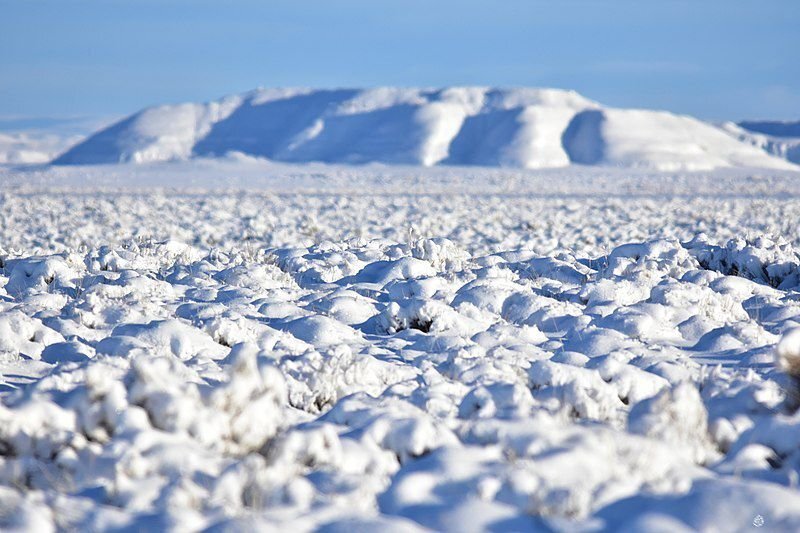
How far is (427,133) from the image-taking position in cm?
10131

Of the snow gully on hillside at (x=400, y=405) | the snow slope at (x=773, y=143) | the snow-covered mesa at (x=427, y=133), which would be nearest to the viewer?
the snow gully on hillside at (x=400, y=405)

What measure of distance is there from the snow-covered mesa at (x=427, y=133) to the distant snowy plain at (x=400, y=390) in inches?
3045

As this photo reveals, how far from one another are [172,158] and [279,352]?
329ft

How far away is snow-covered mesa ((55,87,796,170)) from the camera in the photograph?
303ft

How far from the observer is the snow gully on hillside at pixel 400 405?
2.96 m

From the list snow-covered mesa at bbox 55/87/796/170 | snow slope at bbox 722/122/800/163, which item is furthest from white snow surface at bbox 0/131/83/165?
snow slope at bbox 722/122/800/163

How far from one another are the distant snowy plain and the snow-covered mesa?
77354 mm

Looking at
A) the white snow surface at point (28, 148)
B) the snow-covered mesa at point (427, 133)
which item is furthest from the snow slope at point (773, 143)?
the white snow surface at point (28, 148)

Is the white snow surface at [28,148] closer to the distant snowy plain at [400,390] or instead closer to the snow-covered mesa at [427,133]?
the snow-covered mesa at [427,133]

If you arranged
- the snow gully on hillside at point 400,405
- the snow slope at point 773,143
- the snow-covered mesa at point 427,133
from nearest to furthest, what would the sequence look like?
the snow gully on hillside at point 400,405
the snow-covered mesa at point 427,133
the snow slope at point 773,143

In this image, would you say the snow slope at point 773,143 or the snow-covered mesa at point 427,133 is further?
the snow slope at point 773,143

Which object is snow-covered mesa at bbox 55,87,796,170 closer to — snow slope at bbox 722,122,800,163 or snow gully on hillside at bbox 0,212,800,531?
snow slope at bbox 722,122,800,163

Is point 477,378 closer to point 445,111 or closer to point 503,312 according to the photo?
point 503,312

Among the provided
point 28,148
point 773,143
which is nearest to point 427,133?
point 773,143
